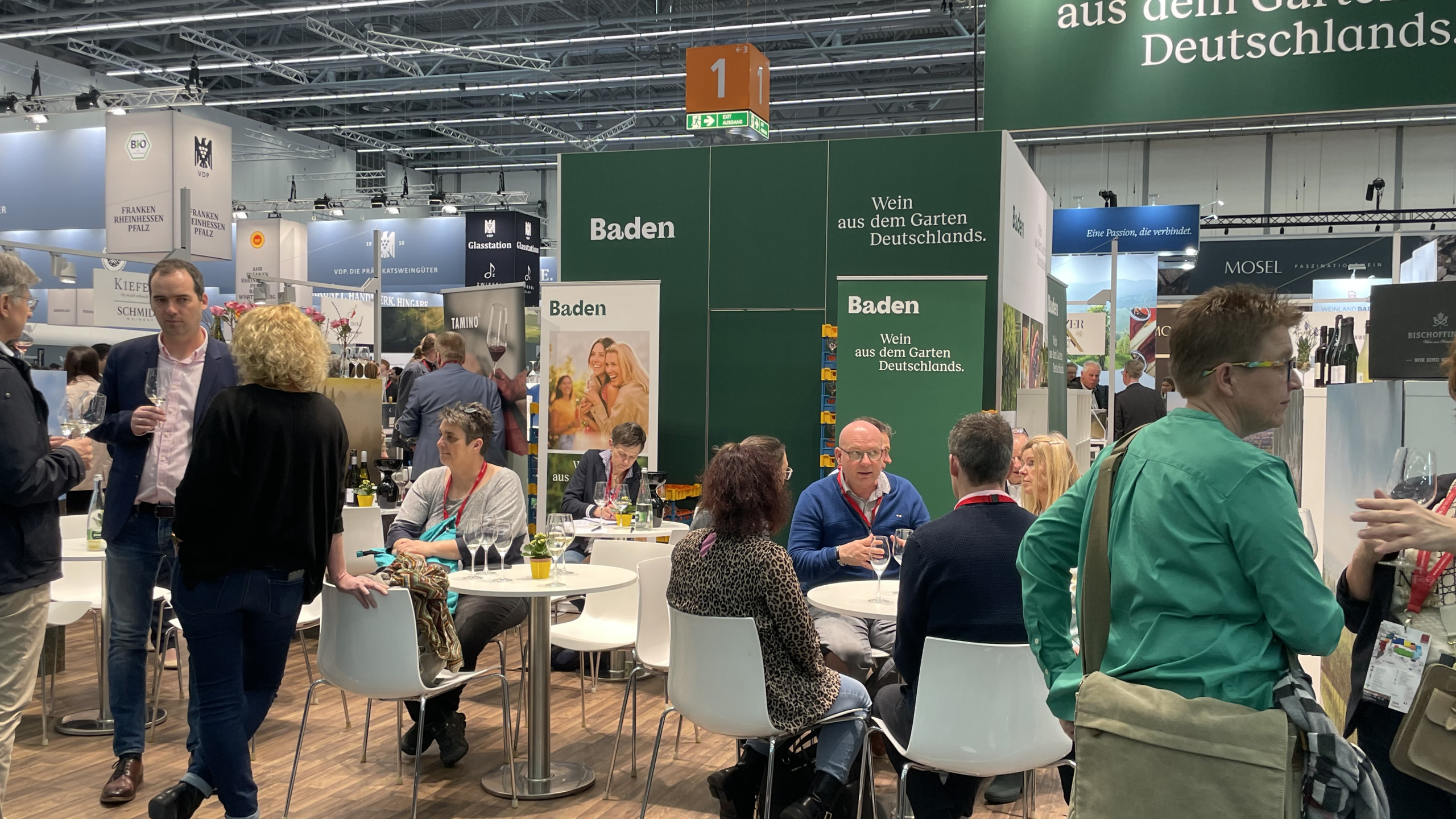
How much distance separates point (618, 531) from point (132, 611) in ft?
7.50

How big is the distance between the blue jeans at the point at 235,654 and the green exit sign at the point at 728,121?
7.69m

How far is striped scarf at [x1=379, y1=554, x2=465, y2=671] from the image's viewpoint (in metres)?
3.49

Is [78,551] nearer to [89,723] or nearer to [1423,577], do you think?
[89,723]

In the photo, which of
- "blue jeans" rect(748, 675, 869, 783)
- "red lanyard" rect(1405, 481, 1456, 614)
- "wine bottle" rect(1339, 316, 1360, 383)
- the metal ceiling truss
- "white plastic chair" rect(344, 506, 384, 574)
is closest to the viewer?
"red lanyard" rect(1405, 481, 1456, 614)

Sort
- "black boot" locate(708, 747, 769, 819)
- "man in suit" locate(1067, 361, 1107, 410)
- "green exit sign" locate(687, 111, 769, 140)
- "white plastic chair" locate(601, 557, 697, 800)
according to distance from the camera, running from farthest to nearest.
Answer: "man in suit" locate(1067, 361, 1107, 410) < "green exit sign" locate(687, 111, 769, 140) < "white plastic chair" locate(601, 557, 697, 800) < "black boot" locate(708, 747, 769, 819)

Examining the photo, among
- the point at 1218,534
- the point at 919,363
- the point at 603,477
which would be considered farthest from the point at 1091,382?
the point at 1218,534

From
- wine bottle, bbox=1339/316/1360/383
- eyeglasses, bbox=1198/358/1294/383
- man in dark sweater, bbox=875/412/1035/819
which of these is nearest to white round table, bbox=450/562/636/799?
man in dark sweater, bbox=875/412/1035/819

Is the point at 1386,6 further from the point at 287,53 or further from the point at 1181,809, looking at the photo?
the point at 287,53

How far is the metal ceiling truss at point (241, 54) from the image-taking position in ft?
45.2

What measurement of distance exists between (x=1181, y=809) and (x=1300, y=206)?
19.5 meters

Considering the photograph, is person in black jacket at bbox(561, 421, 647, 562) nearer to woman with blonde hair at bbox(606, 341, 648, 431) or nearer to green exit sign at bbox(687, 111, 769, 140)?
woman with blonde hair at bbox(606, 341, 648, 431)

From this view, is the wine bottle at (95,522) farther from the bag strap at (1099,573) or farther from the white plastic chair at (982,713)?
the bag strap at (1099,573)

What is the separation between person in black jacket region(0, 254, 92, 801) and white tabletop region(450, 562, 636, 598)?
1211mm

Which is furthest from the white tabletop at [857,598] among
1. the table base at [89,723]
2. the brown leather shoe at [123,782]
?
the table base at [89,723]
